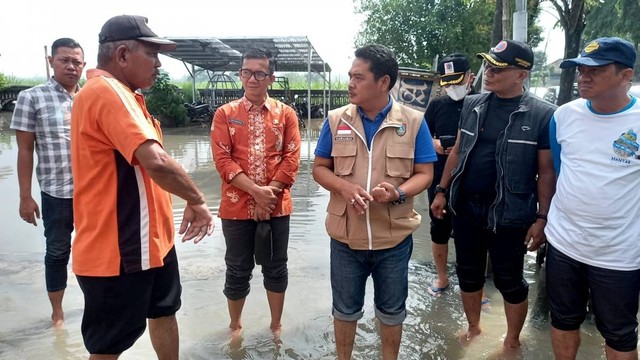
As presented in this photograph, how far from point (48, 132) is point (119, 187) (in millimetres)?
1499

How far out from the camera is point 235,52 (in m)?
16.5

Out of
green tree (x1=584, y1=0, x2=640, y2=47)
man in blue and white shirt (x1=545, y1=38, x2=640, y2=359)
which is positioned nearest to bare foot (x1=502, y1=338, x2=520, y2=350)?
man in blue and white shirt (x1=545, y1=38, x2=640, y2=359)

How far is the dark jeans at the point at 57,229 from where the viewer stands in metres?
3.17

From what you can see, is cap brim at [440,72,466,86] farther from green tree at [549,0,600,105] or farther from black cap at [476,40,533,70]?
green tree at [549,0,600,105]

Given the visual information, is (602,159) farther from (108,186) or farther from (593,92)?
(108,186)

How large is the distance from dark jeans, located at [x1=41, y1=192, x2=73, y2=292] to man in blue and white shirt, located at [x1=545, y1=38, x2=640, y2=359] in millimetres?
3045

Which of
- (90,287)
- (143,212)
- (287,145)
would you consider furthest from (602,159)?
(90,287)

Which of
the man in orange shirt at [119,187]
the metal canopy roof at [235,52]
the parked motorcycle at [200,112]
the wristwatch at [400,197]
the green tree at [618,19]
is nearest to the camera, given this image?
the man in orange shirt at [119,187]

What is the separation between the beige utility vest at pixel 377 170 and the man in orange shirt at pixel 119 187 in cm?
78

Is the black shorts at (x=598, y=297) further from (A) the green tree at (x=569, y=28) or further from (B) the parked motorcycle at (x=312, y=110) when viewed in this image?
(B) the parked motorcycle at (x=312, y=110)

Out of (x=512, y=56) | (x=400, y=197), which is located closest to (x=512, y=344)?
(x=400, y=197)

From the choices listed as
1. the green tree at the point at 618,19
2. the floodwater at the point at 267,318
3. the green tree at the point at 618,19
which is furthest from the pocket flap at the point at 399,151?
the green tree at the point at 618,19

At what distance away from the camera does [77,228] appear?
2.14 m

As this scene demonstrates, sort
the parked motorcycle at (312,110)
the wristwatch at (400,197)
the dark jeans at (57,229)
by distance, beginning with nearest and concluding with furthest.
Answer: the wristwatch at (400,197)
the dark jeans at (57,229)
the parked motorcycle at (312,110)
